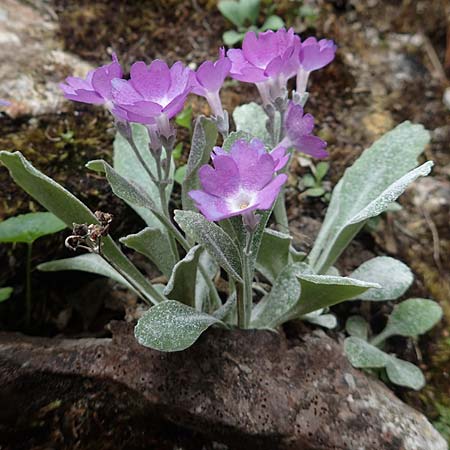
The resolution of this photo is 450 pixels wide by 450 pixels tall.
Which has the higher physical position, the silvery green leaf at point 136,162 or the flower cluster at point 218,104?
the flower cluster at point 218,104

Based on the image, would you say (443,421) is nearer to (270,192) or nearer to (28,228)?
(270,192)

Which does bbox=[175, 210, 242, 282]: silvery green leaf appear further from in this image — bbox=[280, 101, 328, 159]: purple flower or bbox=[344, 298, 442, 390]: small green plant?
bbox=[344, 298, 442, 390]: small green plant

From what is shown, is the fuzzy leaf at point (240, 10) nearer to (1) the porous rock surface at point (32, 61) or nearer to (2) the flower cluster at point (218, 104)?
(1) the porous rock surface at point (32, 61)

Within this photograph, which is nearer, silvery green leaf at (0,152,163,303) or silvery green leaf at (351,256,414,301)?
silvery green leaf at (0,152,163,303)

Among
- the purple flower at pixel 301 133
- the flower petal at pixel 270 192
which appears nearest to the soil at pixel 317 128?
the purple flower at pixel 301 133

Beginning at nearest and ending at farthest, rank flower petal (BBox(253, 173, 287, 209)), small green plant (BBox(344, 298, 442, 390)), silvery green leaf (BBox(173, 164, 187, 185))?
flower petal (BBox(253, 173, 287, 209)) → small green plant (BBox(344, 298, 442, 390)) → silvery green leaf (BBox(173, 164, 187, 185))

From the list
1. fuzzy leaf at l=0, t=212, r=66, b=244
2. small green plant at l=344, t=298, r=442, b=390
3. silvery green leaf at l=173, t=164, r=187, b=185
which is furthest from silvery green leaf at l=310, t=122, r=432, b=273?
fuzzy leaf at l=0, t=212, r=66, b=244

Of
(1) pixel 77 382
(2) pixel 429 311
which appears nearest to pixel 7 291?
(1) pixel 77 382
